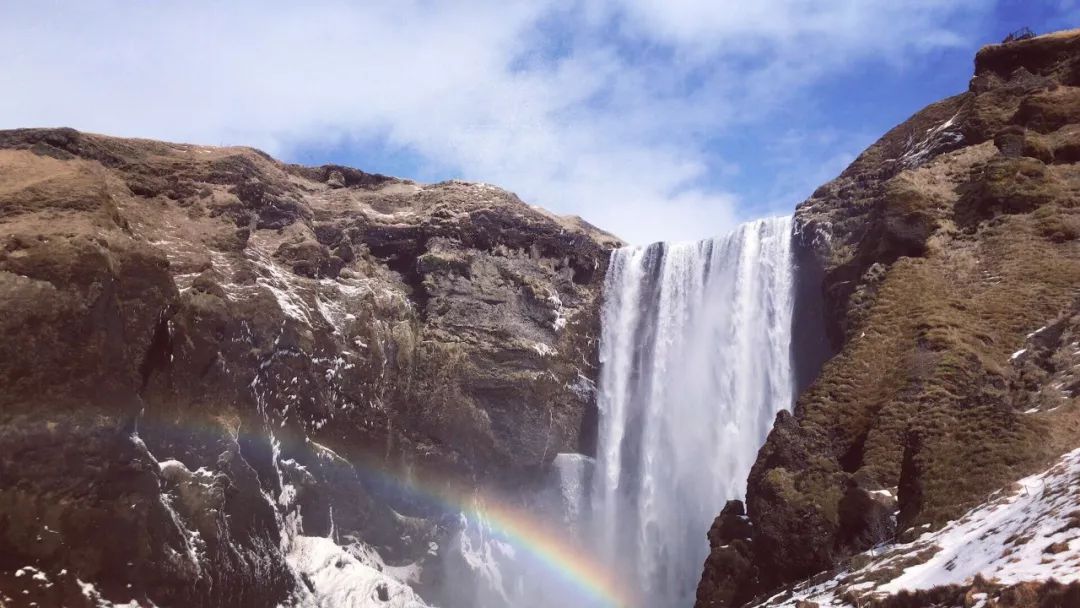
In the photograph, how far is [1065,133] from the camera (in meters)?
34.4

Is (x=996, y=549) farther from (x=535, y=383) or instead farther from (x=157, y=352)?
(x=535, y=383)

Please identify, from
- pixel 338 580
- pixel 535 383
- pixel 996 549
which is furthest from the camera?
pixel 535 383

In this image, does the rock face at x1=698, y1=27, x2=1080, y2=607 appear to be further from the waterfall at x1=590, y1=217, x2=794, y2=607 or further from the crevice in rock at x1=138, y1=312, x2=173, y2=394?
the crevice in rock at x1=138, y1=312, x2=173, y2=394

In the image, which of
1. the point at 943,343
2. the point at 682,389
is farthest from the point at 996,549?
the point at 682,389

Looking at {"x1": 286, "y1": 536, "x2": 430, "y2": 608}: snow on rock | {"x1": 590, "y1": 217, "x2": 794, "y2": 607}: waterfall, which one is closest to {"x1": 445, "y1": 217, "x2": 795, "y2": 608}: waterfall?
{"x1": 590, "y1": 217, "x2": 794, "y2": 607}: waterfall

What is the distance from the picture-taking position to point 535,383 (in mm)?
48969

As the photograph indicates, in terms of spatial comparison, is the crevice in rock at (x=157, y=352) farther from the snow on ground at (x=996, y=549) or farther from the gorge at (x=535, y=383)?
the snow on ground at (x=996, y=549)

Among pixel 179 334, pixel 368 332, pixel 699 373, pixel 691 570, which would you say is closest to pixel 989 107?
pixel 699 373

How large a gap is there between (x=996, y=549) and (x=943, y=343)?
14.2 metres

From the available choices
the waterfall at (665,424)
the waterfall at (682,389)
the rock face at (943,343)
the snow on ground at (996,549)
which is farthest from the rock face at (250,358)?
the snow on ground at (996,549)

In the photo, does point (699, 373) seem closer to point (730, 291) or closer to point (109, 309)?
point (730, 291)

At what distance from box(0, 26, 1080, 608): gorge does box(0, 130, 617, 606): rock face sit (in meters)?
0.14

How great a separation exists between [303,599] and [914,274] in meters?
27.3

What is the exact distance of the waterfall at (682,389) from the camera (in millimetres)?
44250
